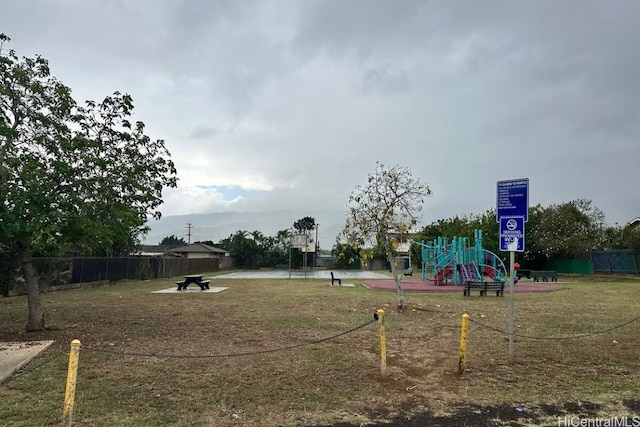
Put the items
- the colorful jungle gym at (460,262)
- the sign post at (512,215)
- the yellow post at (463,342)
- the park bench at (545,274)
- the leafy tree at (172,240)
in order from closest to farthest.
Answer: the yellow post at (463,342) < the sign post at (512,215) < the colorful jungle gym at (460,262) < the park bench at (545,274) < the leafy tree at (172,240)

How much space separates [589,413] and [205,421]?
406 centimetres

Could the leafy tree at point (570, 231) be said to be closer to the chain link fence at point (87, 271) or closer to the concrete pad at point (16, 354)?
the chain link fence at point (87, 271)

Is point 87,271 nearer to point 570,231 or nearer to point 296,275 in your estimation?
point 296,275

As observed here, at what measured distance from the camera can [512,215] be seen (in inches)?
298

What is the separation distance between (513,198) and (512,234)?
0.60m

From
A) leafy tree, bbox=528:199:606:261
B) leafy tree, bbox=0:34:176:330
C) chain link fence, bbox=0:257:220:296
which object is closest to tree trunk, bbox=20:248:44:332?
leafy tree, bbox=0:34:176:330

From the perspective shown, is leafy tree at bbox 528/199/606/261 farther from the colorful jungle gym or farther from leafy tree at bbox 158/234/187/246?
leafy tree at bbox 158/234/187/246

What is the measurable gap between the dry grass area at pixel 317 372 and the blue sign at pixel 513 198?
2.34 meters

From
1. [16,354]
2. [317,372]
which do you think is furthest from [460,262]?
A: [16,354]

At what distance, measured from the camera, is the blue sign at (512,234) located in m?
7.44

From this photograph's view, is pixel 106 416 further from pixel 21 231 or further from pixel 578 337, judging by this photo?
pixel 578 337

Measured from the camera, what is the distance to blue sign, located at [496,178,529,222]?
7438mm

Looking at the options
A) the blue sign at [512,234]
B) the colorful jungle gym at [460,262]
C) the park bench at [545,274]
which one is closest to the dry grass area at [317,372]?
the blue sign at [512,234]

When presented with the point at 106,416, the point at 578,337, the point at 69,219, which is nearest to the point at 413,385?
the point at 106,416
